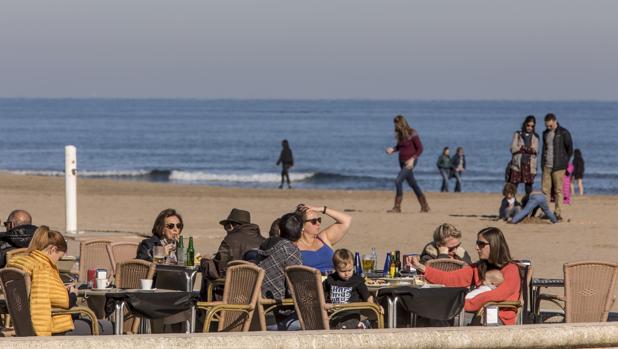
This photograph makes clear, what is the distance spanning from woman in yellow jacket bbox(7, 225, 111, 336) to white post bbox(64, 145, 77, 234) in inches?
361

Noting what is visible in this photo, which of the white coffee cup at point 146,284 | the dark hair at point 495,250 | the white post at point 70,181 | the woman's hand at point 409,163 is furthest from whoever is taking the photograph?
the woman's hand at point 409,163

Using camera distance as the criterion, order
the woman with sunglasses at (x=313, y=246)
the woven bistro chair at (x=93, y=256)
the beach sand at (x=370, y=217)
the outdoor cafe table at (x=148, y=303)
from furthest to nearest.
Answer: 1. the beach sand at (x=370, y=217)
2. the woven bistro chair at (x=93, y=256)
3. the woman with sunglasses at (x=313, y=246)
4. the outdoor cafe table at (x=148, y=303)

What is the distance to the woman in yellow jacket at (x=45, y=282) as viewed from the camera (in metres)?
9.26

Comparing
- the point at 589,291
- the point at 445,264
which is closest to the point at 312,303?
the point at 445,264

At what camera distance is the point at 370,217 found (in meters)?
24.3

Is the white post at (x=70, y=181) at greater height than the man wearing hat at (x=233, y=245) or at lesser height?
greater

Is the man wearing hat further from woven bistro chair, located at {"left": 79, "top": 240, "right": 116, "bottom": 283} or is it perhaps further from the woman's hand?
the woman's hand

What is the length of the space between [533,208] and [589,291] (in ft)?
37.6

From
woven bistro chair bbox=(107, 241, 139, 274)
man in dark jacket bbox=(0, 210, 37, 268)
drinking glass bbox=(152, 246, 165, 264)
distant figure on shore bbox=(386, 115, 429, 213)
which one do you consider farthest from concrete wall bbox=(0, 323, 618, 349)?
distant figure on shore bbox=(386, 115, 429, 213)

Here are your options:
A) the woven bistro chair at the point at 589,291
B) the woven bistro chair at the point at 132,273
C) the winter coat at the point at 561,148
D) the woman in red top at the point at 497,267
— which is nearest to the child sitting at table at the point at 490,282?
the woman in red top at the point at 497,267

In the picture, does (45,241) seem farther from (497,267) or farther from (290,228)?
(497,267)

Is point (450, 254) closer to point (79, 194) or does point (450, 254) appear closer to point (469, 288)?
point (469, 288)

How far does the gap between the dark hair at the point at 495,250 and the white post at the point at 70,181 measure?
→ 9.18 metres

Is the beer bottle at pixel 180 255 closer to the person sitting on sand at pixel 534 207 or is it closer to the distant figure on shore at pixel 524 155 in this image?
the distant figure on shore at pixel 524 155
